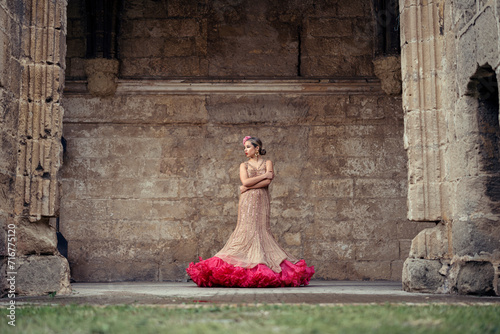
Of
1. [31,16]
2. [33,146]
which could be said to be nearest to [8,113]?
[33,146]

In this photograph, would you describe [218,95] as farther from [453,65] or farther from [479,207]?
[479,207]

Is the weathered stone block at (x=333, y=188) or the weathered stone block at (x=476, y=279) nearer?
the weathered stone block at (x=476, y=279)

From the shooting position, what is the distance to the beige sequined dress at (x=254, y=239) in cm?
624

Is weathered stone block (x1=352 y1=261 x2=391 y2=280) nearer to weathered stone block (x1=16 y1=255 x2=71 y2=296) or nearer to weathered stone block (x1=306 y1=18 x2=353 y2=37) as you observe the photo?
weathered stone block (x1=306 y1=18 x2=353 y2=37)

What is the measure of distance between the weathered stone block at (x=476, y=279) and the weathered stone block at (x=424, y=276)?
29 centimetres

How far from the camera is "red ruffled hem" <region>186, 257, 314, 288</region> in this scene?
6.00 meters

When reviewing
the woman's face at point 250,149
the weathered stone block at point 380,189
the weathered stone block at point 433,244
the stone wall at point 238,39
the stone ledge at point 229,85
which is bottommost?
the weathered stone block at point 433,244

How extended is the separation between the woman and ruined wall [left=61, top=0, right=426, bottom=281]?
1623mm

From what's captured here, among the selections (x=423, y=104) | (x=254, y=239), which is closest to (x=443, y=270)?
(x=423, y=104)

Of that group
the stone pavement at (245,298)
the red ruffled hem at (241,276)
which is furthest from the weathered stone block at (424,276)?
the red ruffled hem at (241,276)

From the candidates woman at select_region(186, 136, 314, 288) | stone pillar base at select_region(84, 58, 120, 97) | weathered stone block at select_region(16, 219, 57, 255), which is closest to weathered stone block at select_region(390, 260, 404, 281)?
woman at select_region(186, 136, 314, 288)

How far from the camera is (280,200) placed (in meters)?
8.38

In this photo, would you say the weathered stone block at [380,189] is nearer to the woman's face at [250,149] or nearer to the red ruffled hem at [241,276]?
the woman's face at [250,149]

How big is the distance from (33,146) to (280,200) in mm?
4037
